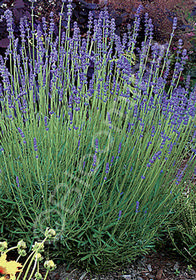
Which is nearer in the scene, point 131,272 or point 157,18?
point 131,272

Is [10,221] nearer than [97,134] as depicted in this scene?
Yes

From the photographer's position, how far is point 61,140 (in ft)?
8.15

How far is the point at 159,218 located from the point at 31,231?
921mm

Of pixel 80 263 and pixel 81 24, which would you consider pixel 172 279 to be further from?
pixel 81 24

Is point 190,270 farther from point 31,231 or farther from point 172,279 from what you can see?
point 31,231

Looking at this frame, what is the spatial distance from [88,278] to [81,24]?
3.37m

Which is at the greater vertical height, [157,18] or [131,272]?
[157,18]

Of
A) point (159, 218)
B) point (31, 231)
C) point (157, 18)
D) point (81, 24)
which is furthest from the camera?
point (157, 18)

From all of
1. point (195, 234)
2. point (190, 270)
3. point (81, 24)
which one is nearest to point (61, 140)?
point (195, 234)

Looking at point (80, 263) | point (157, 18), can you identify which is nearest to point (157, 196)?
point (80, 263)

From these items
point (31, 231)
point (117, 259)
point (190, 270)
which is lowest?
point (190, 270)

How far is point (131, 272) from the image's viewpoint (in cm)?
241

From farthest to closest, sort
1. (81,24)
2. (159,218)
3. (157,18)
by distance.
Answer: (157,18) < (81,24) < (159,218)

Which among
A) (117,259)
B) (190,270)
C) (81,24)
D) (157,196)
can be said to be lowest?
(190,270)
